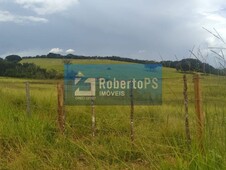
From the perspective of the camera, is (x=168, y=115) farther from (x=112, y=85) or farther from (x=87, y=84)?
(x=112, y=85)

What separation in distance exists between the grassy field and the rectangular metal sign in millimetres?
347

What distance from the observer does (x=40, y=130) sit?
21.8ft

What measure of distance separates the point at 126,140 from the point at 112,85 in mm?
3528

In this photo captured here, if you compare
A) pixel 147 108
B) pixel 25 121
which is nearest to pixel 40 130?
pixel 25 121

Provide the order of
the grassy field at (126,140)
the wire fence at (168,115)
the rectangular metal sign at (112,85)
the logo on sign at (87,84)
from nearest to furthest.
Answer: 1. the grassy field at (126,140)
2. the wire fence at (168,115)
3. the rectangular metal sign at (112,85)
4. the logo on sign at (87,84)

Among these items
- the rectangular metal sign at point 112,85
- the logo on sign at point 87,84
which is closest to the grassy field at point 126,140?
the rectangular metal sign at point 112,85

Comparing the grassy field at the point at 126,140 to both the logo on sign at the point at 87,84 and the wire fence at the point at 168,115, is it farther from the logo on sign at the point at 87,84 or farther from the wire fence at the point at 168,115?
the logo on sign at the point at 87,84

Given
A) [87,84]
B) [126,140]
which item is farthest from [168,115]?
[87,84]

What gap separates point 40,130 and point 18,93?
23.9 ft

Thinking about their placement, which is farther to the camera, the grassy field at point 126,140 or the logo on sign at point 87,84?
the logo on sign at point 87,84

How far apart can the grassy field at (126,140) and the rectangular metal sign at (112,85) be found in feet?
1.14

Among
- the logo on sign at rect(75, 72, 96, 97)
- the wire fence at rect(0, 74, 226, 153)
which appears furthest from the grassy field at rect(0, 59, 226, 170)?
the logo on sign at rect(75, 72, 96, 97)

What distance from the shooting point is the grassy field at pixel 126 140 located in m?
3.37

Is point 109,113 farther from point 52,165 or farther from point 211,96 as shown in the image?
point 211,96
